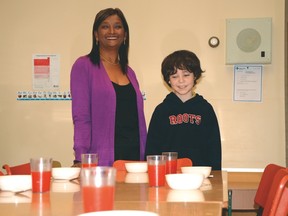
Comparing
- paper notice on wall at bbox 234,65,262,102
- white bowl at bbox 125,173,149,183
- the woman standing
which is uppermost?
paper notice on wall at bbox 234,65,262,102

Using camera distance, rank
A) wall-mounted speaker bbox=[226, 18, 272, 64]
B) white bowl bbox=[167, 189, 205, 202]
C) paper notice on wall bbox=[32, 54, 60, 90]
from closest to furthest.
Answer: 1. white bowl bbox=[167, 189, 205, 202]
2. wall-mounted speaker bbox=[226, 18, 272, 64]
3. paper notice on wall bbox=[32, 54, 60, 90]

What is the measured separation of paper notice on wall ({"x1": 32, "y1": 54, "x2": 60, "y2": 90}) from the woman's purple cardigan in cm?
156

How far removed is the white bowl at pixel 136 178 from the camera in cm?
200

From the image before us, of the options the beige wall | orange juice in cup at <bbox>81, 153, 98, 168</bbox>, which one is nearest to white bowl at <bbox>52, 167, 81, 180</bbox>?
orange juice in cup at <bbox>81, 153, 98, 168</bbox>

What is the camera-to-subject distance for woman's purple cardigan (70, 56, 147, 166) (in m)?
2.86

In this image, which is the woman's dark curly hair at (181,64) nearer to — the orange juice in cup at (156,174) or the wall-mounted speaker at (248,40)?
the wall-mounted speaker at (248,40)

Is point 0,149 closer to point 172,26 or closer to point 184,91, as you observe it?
point 172,26

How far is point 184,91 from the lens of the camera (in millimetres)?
3051

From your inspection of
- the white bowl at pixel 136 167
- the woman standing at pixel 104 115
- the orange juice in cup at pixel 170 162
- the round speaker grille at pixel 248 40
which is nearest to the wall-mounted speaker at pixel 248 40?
the round speaker grille at pixel 248 40

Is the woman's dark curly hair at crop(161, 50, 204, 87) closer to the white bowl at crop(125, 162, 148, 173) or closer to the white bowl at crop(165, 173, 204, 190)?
the white bowl at crop(125, 162, 148, 173)

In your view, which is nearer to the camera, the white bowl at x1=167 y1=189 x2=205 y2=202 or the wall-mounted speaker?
the white bowl at x1=167 y1=189 x2=205 y2=202

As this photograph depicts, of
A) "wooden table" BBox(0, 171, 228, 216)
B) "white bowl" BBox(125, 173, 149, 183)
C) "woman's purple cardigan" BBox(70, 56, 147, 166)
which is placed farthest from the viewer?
"woman's purple cardigan" BBox(70, 56, 147, 166)

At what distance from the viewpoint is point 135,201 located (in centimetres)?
143

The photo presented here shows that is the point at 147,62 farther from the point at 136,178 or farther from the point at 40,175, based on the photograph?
the point at 40,175
